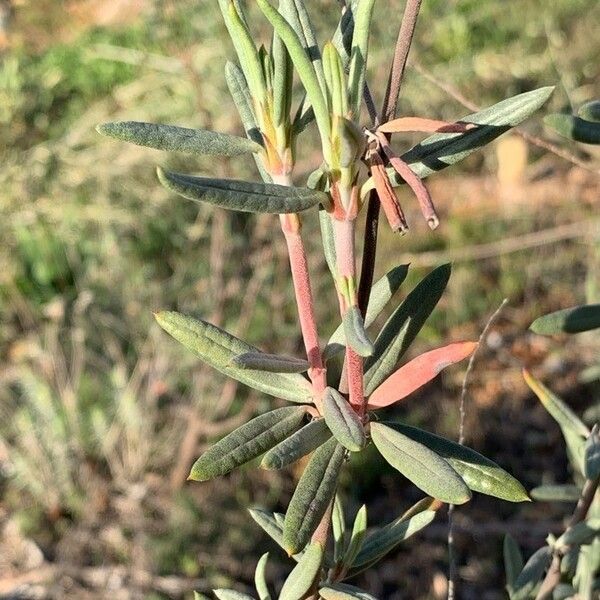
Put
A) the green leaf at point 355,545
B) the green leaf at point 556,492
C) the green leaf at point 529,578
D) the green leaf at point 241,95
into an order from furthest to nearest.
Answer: the green leaf at point 556,492
the green leaf at point 529,578
the green leaf at point 355,545
the green leaf at point 241,95

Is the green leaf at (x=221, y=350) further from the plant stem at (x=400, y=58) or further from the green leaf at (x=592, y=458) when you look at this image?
the green leaf at (x=592, y=458)

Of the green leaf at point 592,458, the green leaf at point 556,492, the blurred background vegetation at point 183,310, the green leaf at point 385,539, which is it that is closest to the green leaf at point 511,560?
the green leaf at point 556,492

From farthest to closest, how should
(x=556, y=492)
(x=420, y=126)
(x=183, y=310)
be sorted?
1. (x=183, y=310)
2. (x=556, y=492)
3. (x=420, y=126)

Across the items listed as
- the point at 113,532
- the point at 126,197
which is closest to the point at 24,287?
the point at 126,197

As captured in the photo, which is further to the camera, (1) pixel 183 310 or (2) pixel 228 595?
(1) pixel 183 310

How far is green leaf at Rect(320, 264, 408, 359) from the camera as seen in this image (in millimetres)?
614

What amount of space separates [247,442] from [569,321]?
1.52 ft

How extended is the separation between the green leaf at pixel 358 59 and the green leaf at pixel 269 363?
172mm

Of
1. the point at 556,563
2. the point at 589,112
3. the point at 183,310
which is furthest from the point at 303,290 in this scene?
the point at 183,310

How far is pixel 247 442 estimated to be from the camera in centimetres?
56

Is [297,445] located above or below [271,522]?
above

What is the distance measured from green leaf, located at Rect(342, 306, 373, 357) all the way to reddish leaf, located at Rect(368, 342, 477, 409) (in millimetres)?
71

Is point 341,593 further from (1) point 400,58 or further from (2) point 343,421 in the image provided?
(1) point 400,58

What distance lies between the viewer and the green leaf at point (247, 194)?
477 mm
